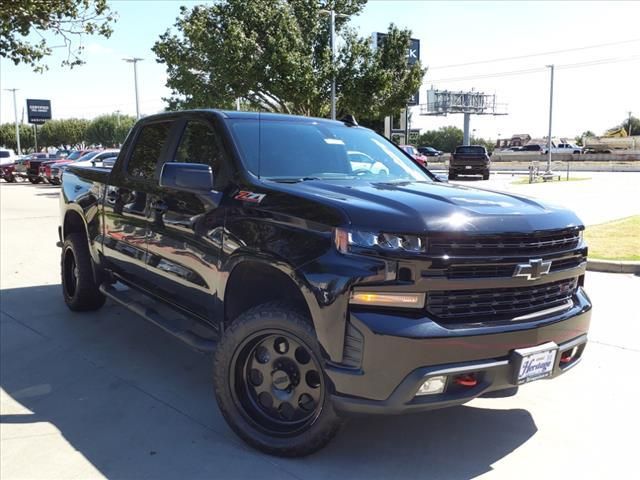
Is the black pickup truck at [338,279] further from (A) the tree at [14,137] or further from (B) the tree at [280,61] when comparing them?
(A) the tree at [14,137]

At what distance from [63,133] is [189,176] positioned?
112 m

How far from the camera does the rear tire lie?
589 cm

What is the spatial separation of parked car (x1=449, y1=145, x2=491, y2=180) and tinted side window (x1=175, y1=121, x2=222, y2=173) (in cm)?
2730

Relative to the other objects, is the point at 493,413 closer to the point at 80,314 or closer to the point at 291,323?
the point at 291,323

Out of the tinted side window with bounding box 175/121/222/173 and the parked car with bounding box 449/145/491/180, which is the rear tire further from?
the parked car with bounding box 449/145/491/180

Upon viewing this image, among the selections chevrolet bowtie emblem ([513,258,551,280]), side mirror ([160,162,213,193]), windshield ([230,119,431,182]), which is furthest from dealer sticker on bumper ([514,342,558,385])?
side mirror ([160,162,213,193])

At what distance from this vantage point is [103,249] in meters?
5.35

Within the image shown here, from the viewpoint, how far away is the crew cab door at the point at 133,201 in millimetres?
4621

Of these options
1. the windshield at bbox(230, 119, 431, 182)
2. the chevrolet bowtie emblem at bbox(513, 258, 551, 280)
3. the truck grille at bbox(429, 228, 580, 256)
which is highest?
the windshield at bbox(230, 119, 431, 182)

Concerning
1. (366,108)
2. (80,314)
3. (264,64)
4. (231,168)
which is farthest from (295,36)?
(231,168)

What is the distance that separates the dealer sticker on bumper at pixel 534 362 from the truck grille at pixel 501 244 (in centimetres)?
50

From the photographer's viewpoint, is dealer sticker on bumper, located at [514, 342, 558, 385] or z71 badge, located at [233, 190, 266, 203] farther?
z71 badge, located at [233, 190, 266, 203]

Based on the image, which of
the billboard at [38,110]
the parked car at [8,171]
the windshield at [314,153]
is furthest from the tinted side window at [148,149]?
the billboard at [38,110]

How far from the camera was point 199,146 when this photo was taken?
167 inches
